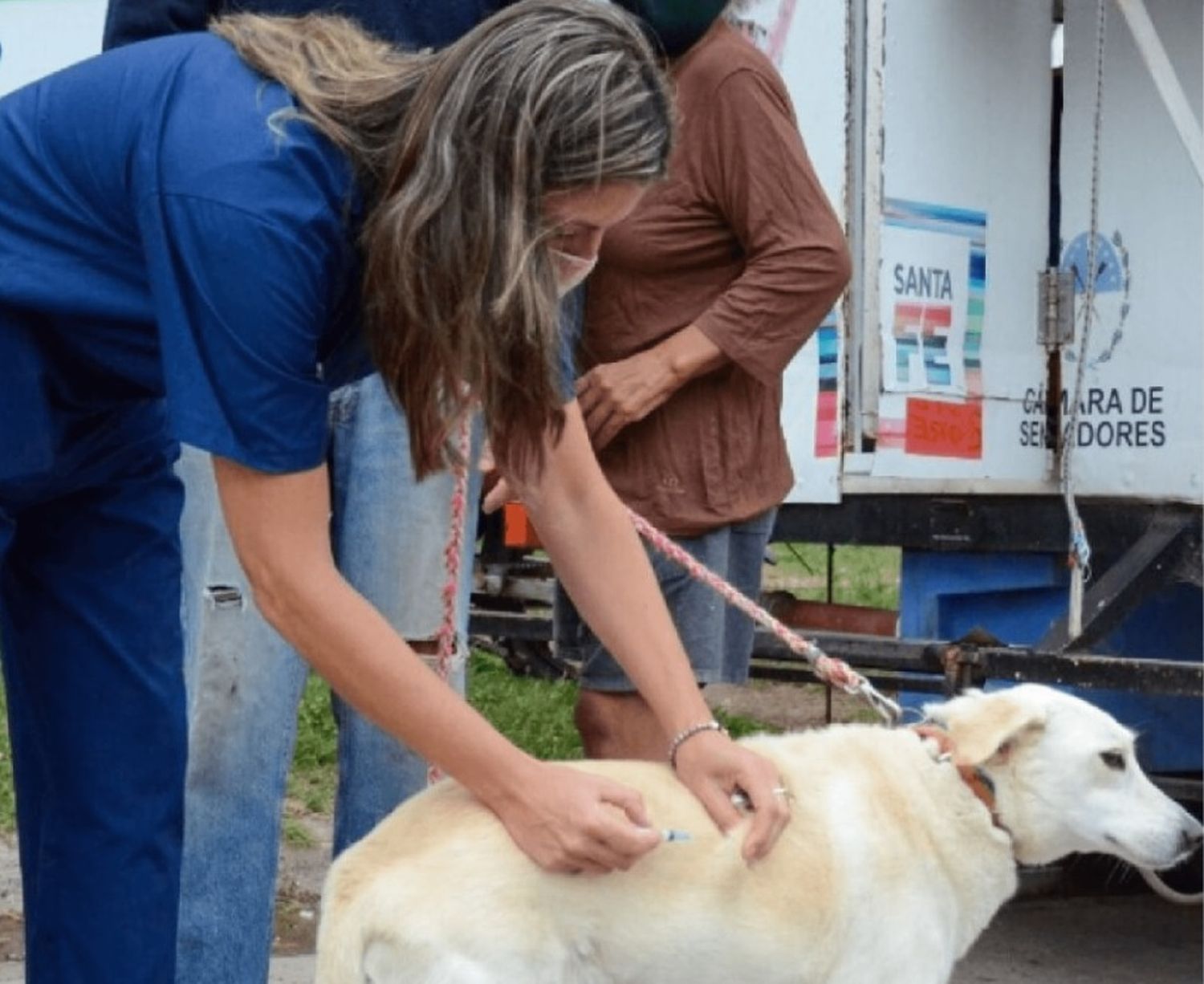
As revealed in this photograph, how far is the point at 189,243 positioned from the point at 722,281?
172 cm

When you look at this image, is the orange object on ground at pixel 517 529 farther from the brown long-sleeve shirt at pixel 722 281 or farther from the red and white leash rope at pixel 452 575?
the red and white leash rope at pixel 452 575

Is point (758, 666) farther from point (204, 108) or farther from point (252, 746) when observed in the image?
point (204, 108)

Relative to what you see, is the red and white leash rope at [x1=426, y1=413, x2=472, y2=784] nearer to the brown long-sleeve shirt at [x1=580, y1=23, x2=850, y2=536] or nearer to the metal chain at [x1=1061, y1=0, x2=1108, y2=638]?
the brown long-sleeve shirt at [x1=580, y1=23, x2=850, y2=536]

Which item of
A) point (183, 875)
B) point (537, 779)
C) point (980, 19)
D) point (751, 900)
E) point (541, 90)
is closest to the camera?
point (541, 90)

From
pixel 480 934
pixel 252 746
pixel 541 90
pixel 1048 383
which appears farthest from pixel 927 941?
pixel 1048 383

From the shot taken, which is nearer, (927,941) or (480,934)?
(480,934)

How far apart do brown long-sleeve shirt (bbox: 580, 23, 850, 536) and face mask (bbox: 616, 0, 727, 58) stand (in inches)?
1.5

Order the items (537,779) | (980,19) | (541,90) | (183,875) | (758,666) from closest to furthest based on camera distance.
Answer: (541,90)
(537,779)
(183,875)
(980,19)
(758,666)

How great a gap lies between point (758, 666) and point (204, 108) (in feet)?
12.5

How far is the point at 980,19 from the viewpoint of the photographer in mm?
5512

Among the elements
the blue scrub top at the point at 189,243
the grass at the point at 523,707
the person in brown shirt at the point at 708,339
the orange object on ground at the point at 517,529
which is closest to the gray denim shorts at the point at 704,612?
the person in brown shirt at the point at 708,339

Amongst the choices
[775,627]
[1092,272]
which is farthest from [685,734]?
[1092,272]

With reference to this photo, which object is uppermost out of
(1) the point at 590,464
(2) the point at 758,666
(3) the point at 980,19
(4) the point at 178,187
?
(3) the point at 980,19

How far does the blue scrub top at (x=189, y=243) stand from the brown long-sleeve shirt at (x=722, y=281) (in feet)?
4.09
